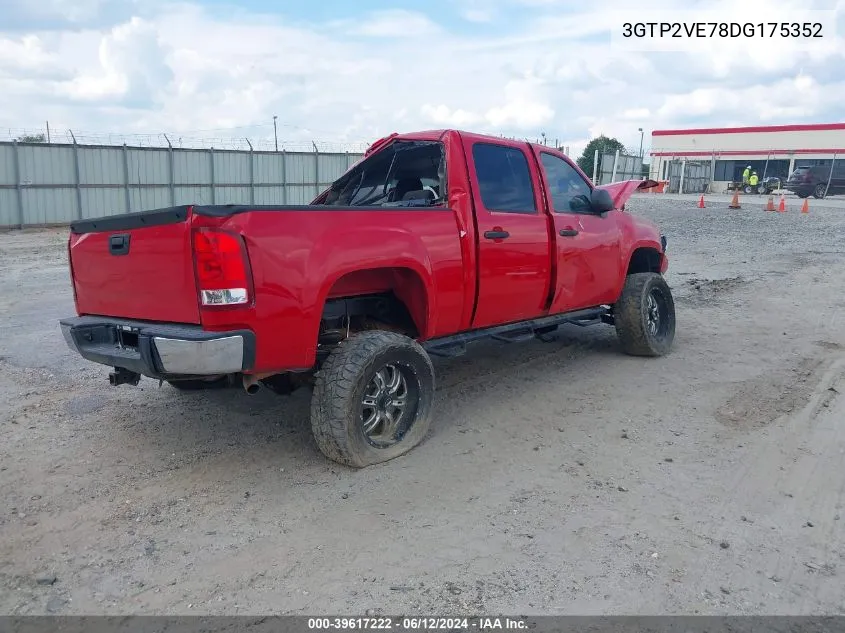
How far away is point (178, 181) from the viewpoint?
22.3 m

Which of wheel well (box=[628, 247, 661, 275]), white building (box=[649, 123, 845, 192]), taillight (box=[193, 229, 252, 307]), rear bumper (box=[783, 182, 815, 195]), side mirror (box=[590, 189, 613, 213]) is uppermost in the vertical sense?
white building (box=[649, 123, 845, 192])

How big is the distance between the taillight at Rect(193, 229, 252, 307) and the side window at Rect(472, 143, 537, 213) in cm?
203

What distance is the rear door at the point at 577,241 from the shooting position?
219 inches

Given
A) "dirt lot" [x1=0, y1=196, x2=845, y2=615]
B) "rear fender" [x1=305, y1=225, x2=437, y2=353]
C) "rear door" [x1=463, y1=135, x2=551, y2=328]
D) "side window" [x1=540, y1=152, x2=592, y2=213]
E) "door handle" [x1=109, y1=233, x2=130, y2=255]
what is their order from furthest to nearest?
"side window" [x1=540, y1=152, x2=592, y2=213] < "rear door" [x1=463, y1=135, x2=551, y2=328] < "door handle" [x1=109, y1=233, x2=130, y2=255] < "rear fender" [x1=305, y1=225, x2=437, y2=353] < "dirt lot" [x1=0, y1=196, x2=845, y2=615]

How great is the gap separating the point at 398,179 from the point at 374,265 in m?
1.67

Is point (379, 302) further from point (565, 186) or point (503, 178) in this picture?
point (565, 186)

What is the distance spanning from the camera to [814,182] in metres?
32.8

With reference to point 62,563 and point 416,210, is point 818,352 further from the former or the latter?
point 62,563

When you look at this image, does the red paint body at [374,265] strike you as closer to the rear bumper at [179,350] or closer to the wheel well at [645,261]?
the rear bumper at [179,350]

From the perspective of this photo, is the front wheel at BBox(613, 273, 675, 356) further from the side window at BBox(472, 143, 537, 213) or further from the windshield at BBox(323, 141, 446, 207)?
the windshield at BBox(323, 141, 446, 207)

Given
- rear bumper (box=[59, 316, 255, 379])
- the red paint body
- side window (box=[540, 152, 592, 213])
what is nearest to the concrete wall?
the red paint body

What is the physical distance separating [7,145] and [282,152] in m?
8.46

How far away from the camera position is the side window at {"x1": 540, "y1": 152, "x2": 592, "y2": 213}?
5.67 meters

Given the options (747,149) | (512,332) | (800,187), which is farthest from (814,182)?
(512,332)
